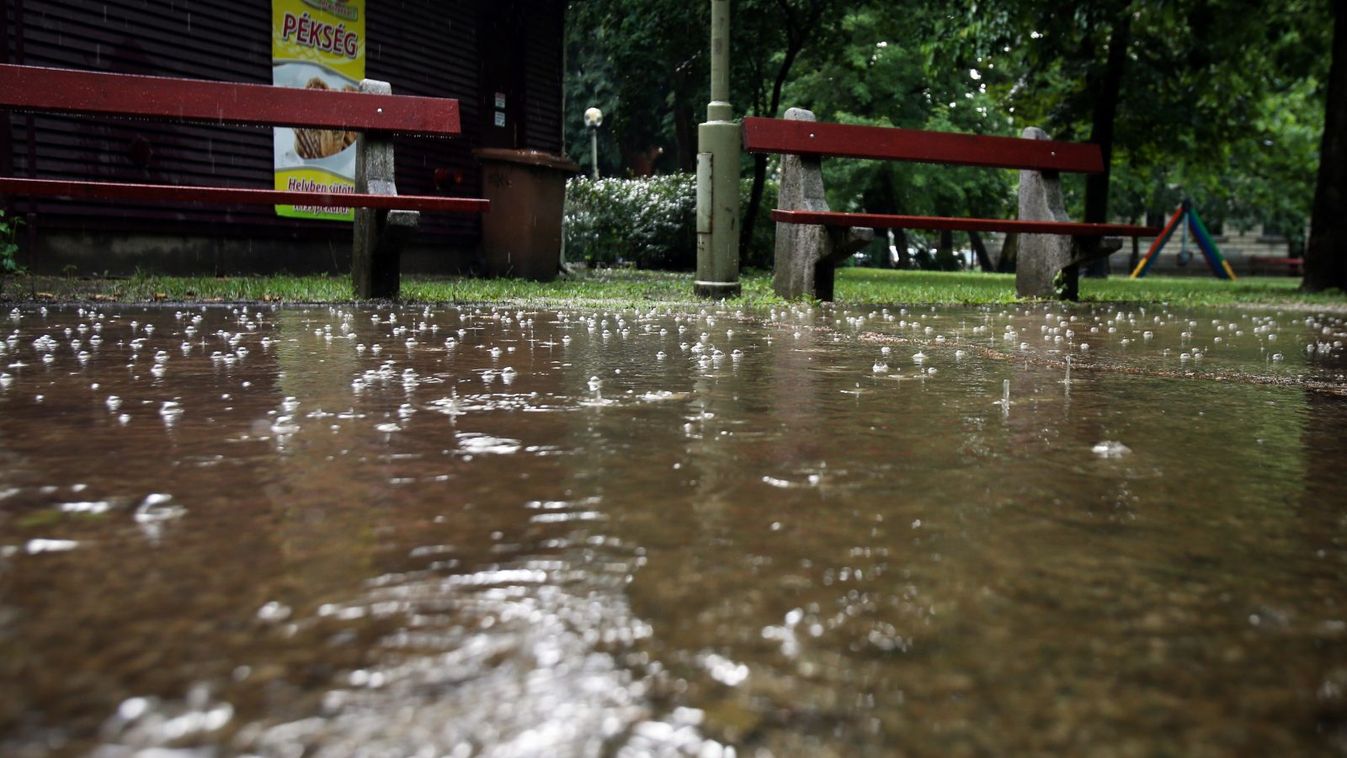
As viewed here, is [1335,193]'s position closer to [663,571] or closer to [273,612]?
[663,571]

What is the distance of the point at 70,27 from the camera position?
1075 cm

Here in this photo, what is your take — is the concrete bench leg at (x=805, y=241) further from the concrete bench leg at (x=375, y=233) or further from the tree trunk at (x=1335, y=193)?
the tree trunk at (x=1335, y=193)

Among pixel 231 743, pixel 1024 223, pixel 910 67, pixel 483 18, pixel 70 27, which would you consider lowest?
pixel 231 743

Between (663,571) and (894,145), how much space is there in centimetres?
A: 770

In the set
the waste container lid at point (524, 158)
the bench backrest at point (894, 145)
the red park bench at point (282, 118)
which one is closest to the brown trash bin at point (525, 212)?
the waste container lid at point (524, 158)

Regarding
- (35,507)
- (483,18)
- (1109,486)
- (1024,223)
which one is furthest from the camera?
(483,18)

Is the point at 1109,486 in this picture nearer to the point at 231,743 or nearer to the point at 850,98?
the point at 231,743

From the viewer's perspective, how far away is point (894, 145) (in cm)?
853

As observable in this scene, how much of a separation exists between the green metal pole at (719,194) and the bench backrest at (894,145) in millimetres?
459

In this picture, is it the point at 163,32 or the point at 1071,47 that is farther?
the point at 1071,47

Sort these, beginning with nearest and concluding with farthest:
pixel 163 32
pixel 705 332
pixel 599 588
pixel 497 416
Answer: pixel 599 588 → pixel 497 416 → pixel 705 332 → pixel 163 32

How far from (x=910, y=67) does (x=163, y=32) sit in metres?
22.0

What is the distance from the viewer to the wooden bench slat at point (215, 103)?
6465 mm

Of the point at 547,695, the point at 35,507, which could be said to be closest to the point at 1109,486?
the point at 547,695
